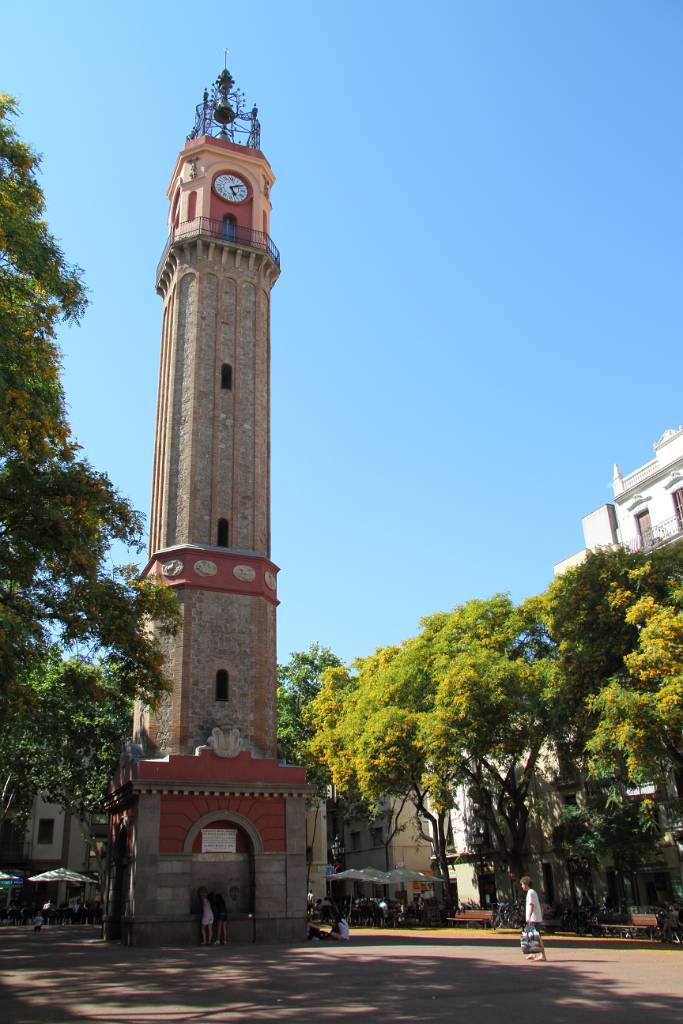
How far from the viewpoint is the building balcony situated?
30562 millimetres

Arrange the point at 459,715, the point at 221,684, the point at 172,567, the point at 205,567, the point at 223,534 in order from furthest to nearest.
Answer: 1. the point at 223,534
2. the point at 205,567
3. the point at 172,567
4. the point at 221,684
5. the point at 459,715

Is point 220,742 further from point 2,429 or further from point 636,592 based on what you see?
point 2,429

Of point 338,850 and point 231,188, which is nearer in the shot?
point 231,188

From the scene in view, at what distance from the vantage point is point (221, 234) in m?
35.4

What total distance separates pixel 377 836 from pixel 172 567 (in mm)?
32867

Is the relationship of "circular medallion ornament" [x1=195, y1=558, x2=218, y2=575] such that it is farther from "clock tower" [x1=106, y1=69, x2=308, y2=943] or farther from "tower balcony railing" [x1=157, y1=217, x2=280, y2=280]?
"tower balcony railing" [x1=157, y1=217, x2=280, y2=280]

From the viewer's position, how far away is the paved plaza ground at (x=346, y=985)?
1067 cm

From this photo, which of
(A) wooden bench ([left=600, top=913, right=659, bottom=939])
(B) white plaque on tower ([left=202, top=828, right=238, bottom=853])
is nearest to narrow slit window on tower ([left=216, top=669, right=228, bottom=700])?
(B) white plaque on tower ([left=202, top=828, right=238, bottom=853])

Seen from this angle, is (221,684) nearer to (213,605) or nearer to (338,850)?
(213,605)

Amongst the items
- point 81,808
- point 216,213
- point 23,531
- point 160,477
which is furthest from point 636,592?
point 81,808

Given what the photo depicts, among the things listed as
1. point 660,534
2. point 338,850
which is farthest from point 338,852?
point 660,534

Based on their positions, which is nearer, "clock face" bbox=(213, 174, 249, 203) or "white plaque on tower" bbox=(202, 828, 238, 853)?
"white plaque on tower" bbox=(202, 828, 238, 853)

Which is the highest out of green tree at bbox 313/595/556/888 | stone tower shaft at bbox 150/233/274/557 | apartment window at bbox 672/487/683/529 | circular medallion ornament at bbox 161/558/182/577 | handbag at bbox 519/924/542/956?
stone tower shaft at bbox 150/233/274/557

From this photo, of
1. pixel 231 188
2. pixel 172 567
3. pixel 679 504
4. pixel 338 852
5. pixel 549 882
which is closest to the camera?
pixel 172 567
